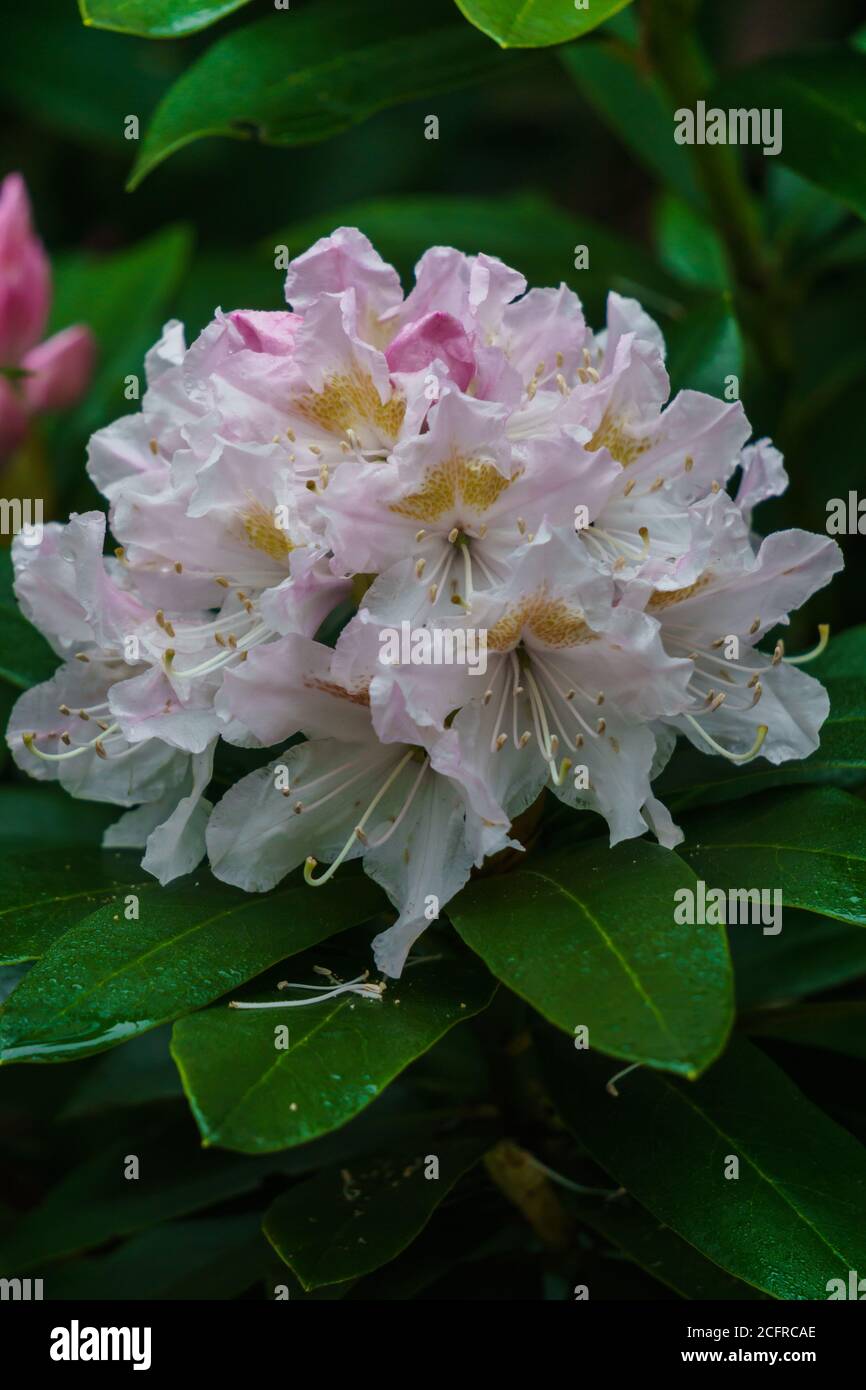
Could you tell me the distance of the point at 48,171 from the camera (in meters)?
2.96

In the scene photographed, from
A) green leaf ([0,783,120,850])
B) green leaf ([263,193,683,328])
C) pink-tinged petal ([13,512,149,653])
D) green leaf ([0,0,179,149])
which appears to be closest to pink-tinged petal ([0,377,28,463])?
green leaf ([263,193,683,328])

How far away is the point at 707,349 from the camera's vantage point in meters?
1.38

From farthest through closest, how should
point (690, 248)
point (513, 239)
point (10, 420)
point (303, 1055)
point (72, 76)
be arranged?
point (72, 76) < point (690, 248) < point (513, 239) < point (10, 420) < point (303, 1055)

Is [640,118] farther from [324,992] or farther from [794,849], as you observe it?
[324,992]

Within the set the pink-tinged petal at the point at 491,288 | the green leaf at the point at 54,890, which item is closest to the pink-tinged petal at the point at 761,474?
the pink-tinged petal at the point at 491,288

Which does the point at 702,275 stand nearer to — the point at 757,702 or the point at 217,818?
the point at 757,702

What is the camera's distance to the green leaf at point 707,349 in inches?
53.4

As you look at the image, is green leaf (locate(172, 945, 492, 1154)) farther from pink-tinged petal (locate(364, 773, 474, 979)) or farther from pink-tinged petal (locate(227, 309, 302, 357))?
pink-tinged petal (locate(227, 309, 302, 357))

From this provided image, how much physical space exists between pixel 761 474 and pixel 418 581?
0.33 m

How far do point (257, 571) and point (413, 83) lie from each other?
0.64 meters

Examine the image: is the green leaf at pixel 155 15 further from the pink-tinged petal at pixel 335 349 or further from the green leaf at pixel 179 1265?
the green leaf at pixel 179 1265

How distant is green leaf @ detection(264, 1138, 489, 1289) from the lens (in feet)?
3.35

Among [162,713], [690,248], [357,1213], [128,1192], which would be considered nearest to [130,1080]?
[128,1192]

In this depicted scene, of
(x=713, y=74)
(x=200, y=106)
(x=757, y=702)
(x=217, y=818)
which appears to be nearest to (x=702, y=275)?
(x=713, y=74)
